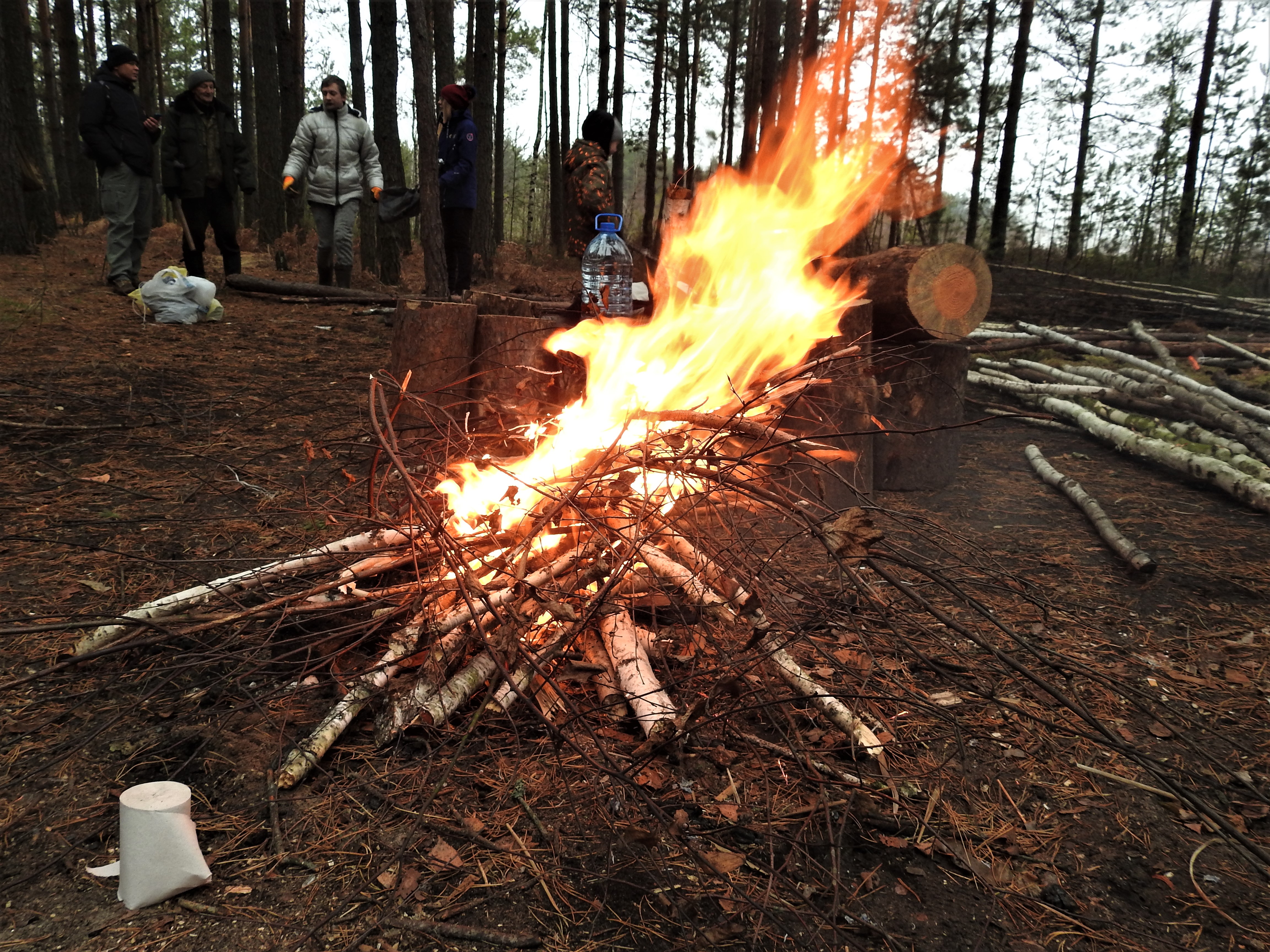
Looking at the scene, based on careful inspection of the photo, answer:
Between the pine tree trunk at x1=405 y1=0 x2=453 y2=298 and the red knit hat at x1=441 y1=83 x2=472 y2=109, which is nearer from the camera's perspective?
the pine tree trunk at x1=405 y1=0 x2=453 y2=298

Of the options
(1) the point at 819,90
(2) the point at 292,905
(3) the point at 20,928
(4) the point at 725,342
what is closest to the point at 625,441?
(4) the point at 725,342

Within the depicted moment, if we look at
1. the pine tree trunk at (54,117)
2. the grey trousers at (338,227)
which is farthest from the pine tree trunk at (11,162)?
the pine tree trunk at (54,117)

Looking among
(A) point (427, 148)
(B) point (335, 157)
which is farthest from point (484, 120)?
(A) point (427, 148)

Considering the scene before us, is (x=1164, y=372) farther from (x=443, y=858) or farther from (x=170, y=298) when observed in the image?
(x=170, y=298)

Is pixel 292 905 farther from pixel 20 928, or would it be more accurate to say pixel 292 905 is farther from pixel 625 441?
pixel 625 441

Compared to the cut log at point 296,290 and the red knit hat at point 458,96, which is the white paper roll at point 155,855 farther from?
the cut log at point 296,290

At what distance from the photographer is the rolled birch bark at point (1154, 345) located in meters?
7.81

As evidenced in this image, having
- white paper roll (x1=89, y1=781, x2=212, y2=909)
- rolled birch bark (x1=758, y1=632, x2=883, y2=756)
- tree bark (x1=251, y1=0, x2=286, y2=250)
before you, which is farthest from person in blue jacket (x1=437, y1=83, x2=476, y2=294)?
white paper roll (x1=89, y1=781, x2=212, y2=909)

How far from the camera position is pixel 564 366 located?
4727 millimetres

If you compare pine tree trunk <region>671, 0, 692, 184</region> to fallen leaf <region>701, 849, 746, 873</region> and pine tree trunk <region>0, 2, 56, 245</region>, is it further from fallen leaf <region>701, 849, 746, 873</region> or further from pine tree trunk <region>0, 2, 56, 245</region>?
fallen leaf <region>701, 849, 746, 873</region>

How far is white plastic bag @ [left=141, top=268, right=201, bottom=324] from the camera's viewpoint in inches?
302

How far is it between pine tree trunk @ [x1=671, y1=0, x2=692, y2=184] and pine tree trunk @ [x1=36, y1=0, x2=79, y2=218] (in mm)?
14739

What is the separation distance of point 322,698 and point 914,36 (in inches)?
691

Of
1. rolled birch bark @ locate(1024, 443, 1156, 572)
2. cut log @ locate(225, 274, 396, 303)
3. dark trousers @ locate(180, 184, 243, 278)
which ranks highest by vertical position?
dark trousers @ locate(180, 184, 243, 278)
